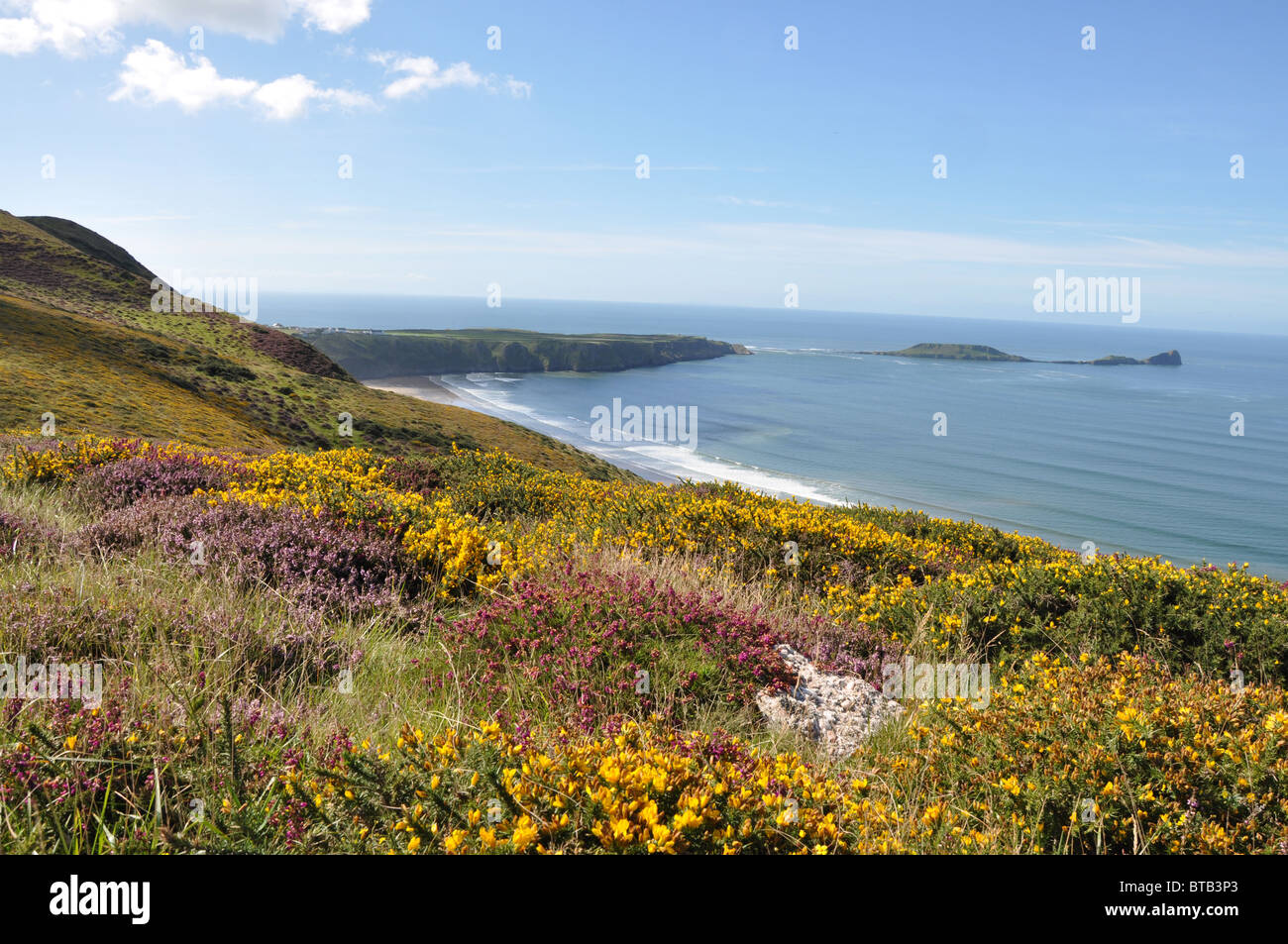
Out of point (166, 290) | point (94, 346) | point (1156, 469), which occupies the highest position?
point (166, 290)

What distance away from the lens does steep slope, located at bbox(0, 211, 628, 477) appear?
2508 centimetres

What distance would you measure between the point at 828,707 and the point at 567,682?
158cm

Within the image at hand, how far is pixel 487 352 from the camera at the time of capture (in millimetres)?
149875

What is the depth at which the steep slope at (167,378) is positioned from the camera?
25.1m

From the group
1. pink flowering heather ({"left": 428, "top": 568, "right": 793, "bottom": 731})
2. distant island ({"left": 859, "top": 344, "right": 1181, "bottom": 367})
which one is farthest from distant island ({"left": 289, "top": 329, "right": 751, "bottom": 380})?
pink flowering heather ({"left": 428, "top": 568, "right": 793, "bottom": 731})

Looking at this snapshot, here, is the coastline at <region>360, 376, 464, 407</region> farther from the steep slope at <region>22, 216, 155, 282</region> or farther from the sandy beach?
the steep slope at <region>22, 216, 155, 282</region>

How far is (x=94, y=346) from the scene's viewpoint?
35.3 meters

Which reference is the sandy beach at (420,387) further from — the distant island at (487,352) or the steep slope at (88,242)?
the steep slope at (88,242)

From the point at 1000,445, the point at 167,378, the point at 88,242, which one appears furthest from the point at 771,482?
the point at 88,242

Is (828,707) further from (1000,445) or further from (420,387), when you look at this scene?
(420,387)

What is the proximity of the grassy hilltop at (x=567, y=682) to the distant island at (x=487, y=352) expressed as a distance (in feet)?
418
